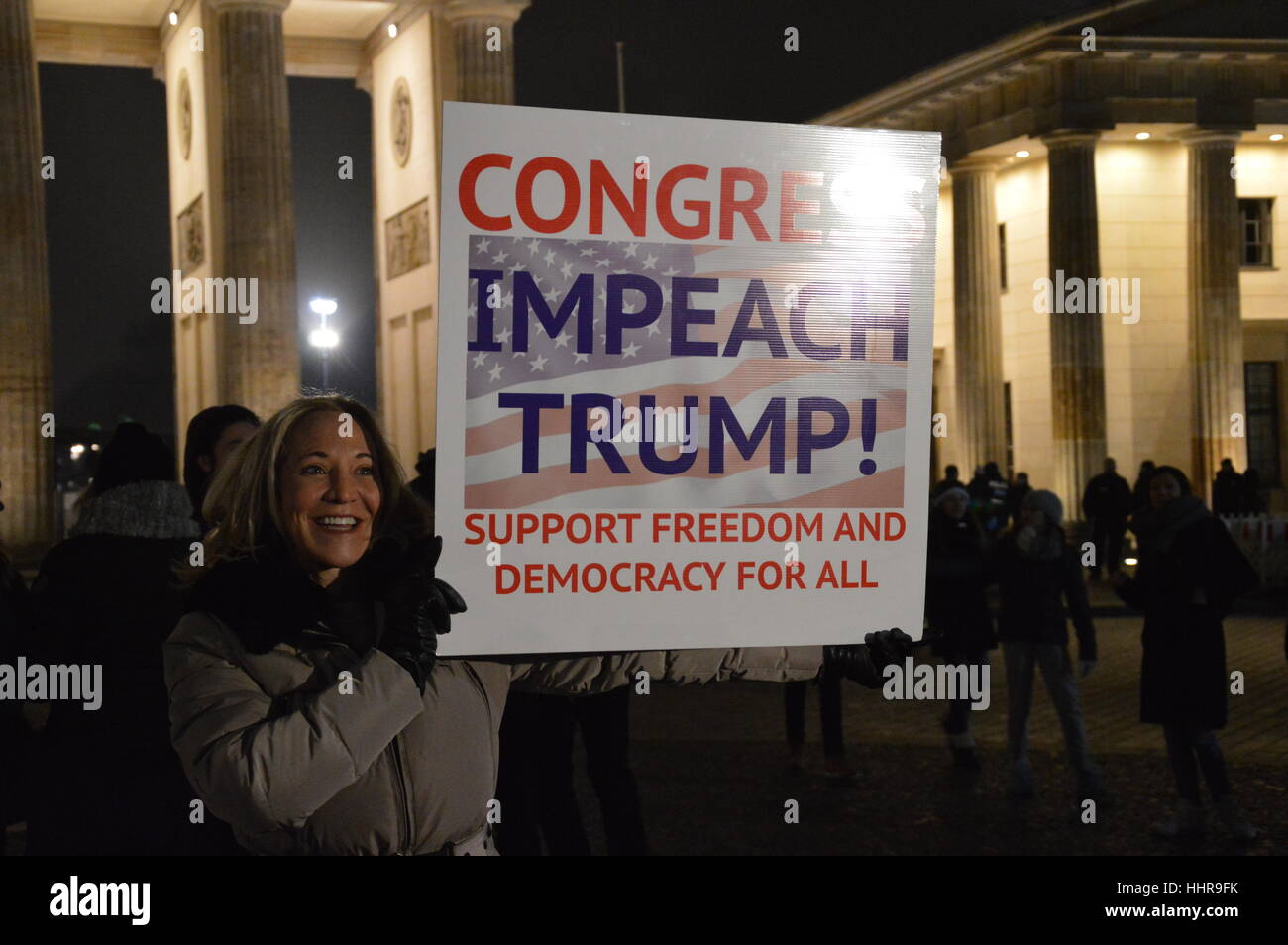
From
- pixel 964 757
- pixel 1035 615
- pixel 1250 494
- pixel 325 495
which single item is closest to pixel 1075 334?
pixel 1250 494

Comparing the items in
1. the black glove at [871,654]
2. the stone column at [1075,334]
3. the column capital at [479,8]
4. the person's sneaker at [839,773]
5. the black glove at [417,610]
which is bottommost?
the person's sneaker at [839,773]

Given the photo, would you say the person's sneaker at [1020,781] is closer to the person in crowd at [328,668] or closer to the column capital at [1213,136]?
the person in crowd at [328,668]

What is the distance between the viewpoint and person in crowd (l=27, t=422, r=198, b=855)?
13.7ft

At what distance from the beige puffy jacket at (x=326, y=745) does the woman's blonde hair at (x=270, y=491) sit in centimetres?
20

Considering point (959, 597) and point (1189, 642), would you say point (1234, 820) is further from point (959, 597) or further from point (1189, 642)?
point (959, 597)

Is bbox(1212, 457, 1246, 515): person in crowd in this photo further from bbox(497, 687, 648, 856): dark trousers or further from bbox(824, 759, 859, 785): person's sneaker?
bbox(497, 687, 648, 856): dark trousers

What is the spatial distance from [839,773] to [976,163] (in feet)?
95.8

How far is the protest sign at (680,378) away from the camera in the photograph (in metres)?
3.11

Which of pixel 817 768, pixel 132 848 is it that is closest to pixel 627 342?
pixel 132 848

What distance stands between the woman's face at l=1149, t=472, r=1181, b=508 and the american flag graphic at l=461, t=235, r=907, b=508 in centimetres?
541

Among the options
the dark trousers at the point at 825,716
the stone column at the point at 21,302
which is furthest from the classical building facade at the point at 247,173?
the dark trousers at the point at 825,716

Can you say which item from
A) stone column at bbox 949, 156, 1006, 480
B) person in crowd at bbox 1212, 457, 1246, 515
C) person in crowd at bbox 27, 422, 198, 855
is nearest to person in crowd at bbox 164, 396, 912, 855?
person in crowd at bbox 27, 422, 198, 855

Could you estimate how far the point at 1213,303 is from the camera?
111 feet

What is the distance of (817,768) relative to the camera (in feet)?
31.6
